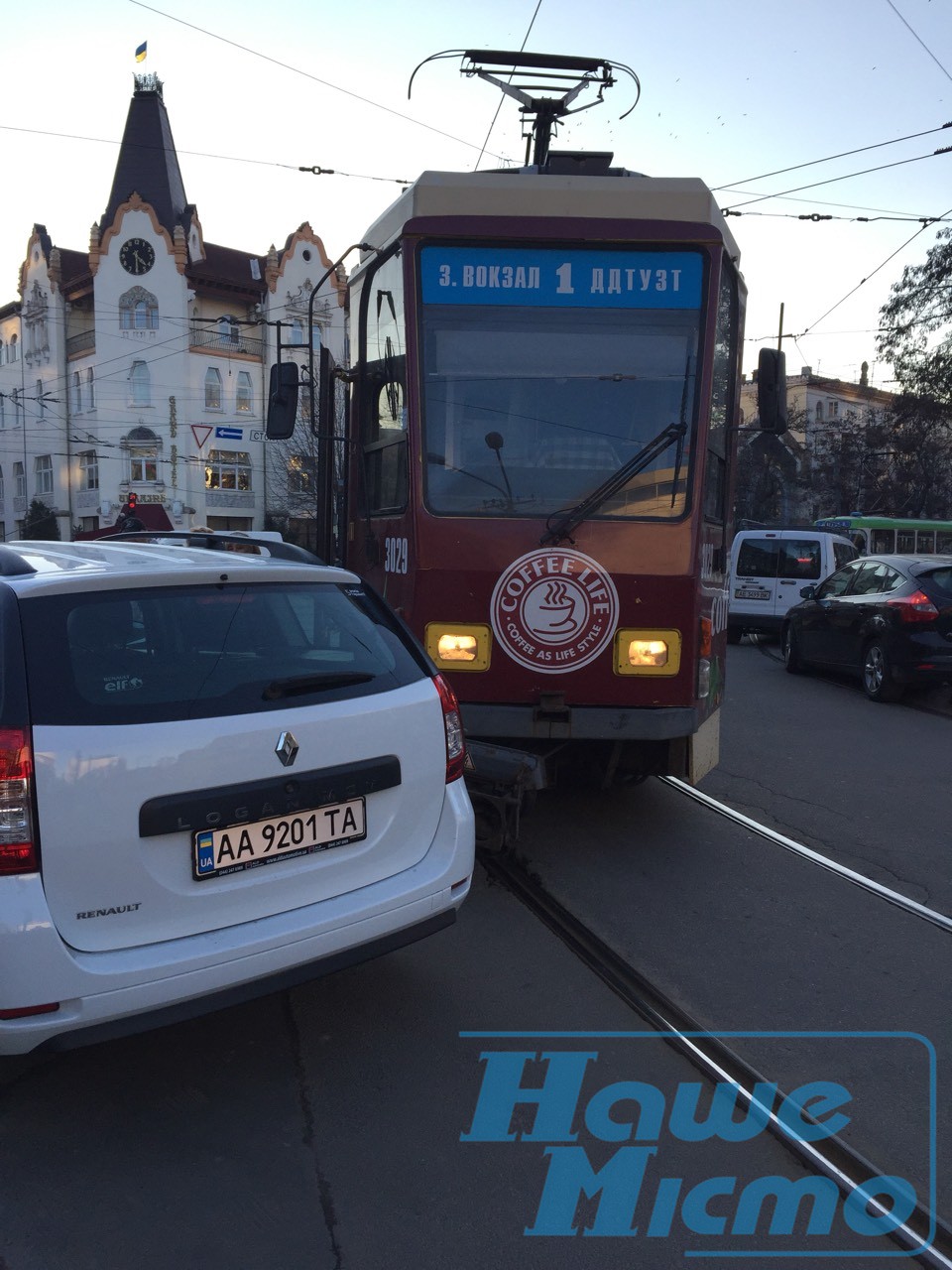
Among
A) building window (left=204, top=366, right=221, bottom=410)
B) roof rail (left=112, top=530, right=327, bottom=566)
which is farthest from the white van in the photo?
building window (left=204, top=366, right=221, bottom=410)

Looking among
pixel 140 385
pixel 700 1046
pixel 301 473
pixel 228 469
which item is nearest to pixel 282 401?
pixel 700 1046

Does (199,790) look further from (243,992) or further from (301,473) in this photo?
(301,473)

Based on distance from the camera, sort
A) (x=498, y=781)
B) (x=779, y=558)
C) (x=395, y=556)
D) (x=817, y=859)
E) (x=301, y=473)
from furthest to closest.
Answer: (x=301, y=473) < (x=779, y=558) < (x=817, y=859) < (x=395, y=556) < (x=498, y=781)

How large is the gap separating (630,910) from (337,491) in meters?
3.42

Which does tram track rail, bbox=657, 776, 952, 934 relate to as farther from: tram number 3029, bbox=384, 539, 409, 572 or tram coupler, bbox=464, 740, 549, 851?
tram number 3029, bbox=384, 539, 409, 572

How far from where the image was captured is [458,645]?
5.32 m

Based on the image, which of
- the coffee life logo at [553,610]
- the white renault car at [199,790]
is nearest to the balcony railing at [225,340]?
the coffee life logo at [553,610]

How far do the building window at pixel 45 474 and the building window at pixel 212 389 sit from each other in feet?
32.1

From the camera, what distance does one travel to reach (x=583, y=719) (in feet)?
17.3

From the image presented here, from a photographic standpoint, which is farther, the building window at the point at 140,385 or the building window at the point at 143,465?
the building window at the point at 143,465

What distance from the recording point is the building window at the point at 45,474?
55.2 meters

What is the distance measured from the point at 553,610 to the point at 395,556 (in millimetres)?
938

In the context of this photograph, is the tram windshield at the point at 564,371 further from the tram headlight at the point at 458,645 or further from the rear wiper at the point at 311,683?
the rear wiper at the point at 311,683

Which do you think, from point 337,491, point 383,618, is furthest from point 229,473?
point 383,618
